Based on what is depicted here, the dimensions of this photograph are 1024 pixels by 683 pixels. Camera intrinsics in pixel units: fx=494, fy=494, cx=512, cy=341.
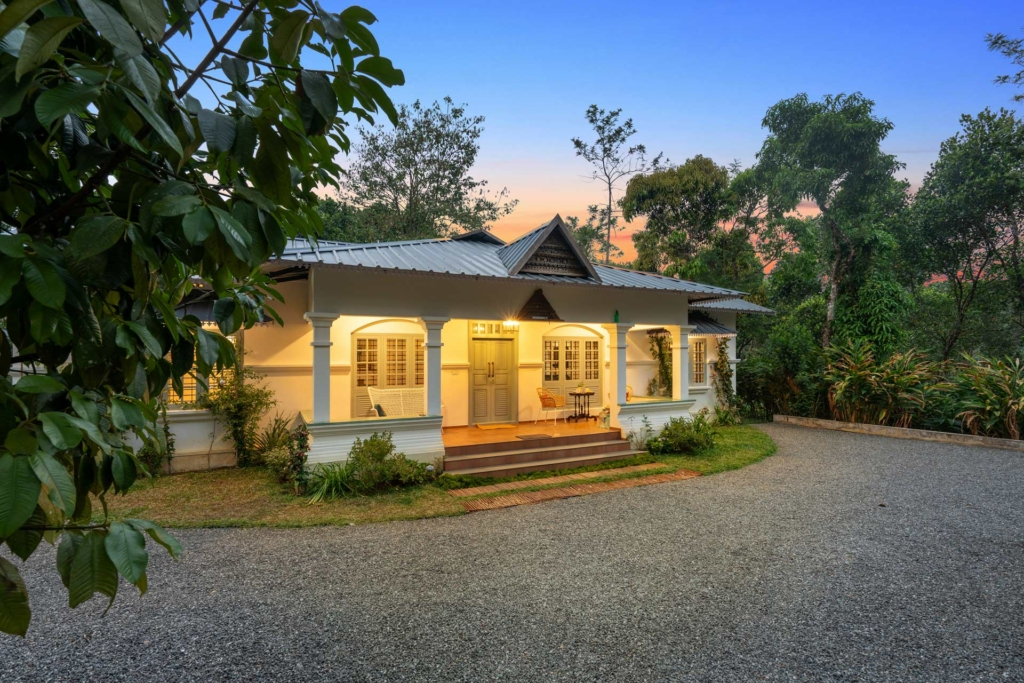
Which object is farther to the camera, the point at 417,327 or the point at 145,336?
the point at 417,327

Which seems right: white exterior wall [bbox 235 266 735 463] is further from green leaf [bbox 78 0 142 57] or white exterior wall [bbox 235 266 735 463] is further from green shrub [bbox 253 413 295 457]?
green leaf [bbox 78 0 142 57]

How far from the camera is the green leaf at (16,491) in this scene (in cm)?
77

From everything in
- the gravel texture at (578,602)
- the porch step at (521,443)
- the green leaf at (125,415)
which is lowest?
the gravel texture at (578,602)

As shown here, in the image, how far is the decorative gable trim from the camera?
9617 millimetres

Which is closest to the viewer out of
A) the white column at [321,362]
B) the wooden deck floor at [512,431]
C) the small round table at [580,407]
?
the white column at [321,362]

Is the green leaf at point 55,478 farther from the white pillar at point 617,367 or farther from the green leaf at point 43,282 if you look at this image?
the white pillar at point 617,367

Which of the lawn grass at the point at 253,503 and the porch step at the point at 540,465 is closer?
the lawn grass at the point at 253,503

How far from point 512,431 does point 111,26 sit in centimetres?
1021

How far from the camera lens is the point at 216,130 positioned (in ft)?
3.25

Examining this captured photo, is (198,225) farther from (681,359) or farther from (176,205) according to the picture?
(681,359)

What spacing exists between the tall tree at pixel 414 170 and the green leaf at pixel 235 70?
2070 cm

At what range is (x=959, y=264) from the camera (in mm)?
17875

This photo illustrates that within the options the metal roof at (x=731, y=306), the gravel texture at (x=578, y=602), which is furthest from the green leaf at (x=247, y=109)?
the metal roof at (x=731, y=306)

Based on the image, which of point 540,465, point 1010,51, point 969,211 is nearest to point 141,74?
point 540,465
